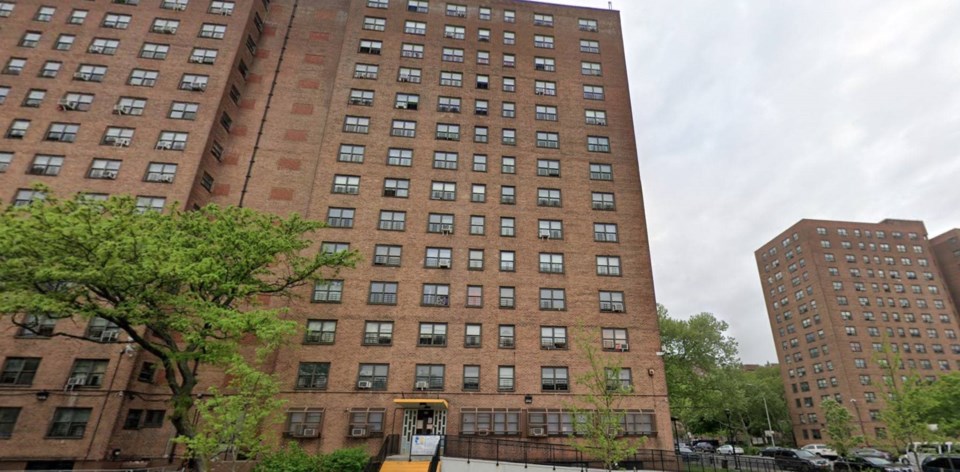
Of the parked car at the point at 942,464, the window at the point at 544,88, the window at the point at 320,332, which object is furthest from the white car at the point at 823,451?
the window at the point at 320,332

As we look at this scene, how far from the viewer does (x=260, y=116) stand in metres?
Answer: 40.2

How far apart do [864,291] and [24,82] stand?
370ft

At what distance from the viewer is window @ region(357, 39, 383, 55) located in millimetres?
42438

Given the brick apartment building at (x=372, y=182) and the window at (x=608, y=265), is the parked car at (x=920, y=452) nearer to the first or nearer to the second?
the brick apartment building at (x=372, y=182)

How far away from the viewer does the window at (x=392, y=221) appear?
1373 inches

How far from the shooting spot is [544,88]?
42594mm

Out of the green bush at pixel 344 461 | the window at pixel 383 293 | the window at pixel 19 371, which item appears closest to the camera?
the green bush at pixel 344 461

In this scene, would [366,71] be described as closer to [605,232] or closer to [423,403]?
[605,232]

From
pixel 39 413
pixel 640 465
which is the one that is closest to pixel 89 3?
pixel 39 413

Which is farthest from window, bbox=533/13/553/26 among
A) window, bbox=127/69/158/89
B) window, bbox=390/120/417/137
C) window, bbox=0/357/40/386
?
window, bbox=0/357/40/386

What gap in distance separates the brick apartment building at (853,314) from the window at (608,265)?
63106 millimetres

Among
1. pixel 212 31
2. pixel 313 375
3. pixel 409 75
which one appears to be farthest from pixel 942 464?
pixel 212 31

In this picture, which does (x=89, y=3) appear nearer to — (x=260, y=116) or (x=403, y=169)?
(x=260, y=116)

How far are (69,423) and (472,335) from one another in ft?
78.4
